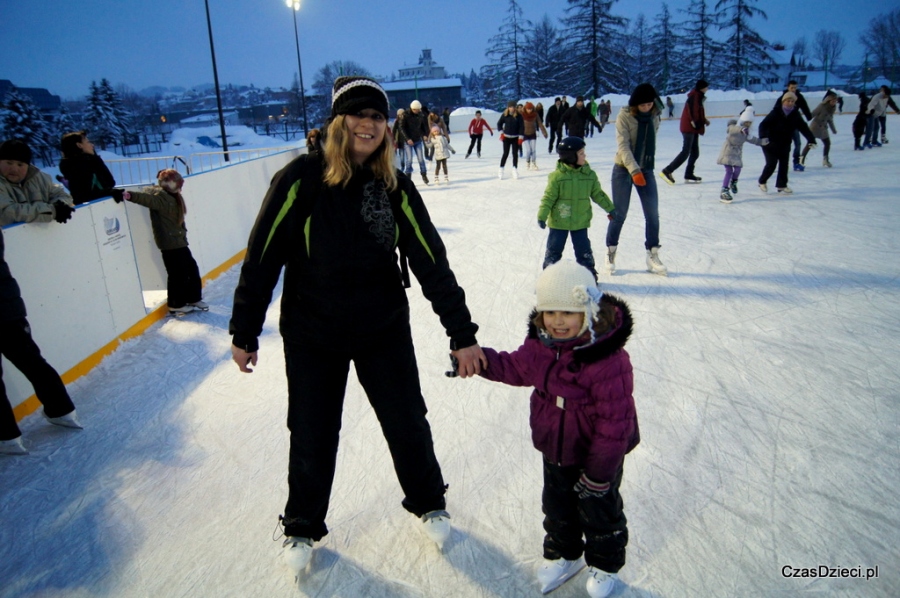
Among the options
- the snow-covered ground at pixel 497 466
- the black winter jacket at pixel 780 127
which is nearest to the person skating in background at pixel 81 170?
the snow-covered ground at pixel 497 466

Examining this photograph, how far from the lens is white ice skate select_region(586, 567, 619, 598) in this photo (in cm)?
193

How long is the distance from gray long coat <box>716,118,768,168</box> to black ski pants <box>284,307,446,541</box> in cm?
734

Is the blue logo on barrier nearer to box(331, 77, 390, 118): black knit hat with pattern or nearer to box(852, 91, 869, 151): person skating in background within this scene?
box(331, 77, 390, 118): black knit hat with pattern

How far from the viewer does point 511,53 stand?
53.9 meters

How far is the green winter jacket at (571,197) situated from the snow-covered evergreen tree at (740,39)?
49709 millimetres

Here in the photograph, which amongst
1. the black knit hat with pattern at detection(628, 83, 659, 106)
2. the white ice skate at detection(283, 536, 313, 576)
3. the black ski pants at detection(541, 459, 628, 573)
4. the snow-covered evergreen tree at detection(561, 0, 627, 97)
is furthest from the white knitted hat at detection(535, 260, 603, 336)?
the snow-covered evergreen tree at detection(561, 0, 627, 97)

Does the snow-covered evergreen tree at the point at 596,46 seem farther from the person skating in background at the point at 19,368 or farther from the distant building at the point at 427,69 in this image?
the distant building at the point at 427,69

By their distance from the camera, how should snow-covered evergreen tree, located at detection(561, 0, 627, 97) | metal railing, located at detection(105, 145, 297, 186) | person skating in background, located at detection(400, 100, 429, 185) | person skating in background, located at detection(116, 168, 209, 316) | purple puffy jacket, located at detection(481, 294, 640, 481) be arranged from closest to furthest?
purple puffy jacket, located at detection(481, 294, 640, 481), person skating in background, located at detection(116, 168, 209, 316), metal railing, located at detection(105, 145, 297, 186), person skating in background, located at detection(400, 100, 429, 185), snow-covered evergreen tree, located at detection(561, 0, 627, 97)

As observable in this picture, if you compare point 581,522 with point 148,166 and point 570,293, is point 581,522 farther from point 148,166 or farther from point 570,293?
point 148,166

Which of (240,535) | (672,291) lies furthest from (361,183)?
(672,291)

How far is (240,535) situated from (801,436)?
8.21ft

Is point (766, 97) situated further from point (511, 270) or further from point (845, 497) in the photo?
point (845, 497)

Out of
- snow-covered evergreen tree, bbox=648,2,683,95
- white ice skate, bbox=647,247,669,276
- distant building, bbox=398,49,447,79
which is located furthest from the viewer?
distant building, bbox=398,49,447,79

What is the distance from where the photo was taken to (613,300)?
1857 millimetres
